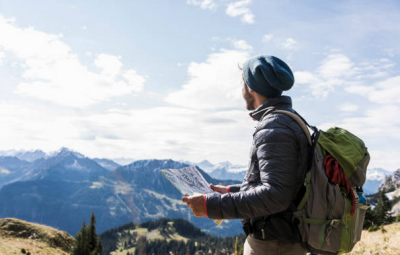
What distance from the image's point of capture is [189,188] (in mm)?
3713

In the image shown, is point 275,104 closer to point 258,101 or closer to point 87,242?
point 258,101

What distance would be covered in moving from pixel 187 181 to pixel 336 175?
1.97 meters

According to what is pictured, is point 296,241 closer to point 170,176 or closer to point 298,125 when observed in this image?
point 298,125

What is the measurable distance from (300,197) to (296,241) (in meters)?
0.48

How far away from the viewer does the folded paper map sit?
365 cm

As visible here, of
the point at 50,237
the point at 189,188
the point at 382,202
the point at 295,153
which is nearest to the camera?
the point at 295,153

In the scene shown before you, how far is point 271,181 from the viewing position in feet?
8.97

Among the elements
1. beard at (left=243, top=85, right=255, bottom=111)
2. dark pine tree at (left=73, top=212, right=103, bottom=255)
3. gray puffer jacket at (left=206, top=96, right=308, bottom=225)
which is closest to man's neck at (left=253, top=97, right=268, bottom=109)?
beard at (left=243, top=85, right=255, bottom=111)

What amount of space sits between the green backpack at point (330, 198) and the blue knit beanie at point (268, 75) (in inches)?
15.2

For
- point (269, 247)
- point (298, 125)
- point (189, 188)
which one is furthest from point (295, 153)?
point (189, 188)

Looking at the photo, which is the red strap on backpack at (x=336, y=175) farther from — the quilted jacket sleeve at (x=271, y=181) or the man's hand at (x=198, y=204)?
the man's hand at (x=198, y=204)

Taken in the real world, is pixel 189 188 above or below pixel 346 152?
below

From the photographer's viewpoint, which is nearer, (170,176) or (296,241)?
(296,241)

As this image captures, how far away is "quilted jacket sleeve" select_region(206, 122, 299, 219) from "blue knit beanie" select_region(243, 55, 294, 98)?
574 mm
